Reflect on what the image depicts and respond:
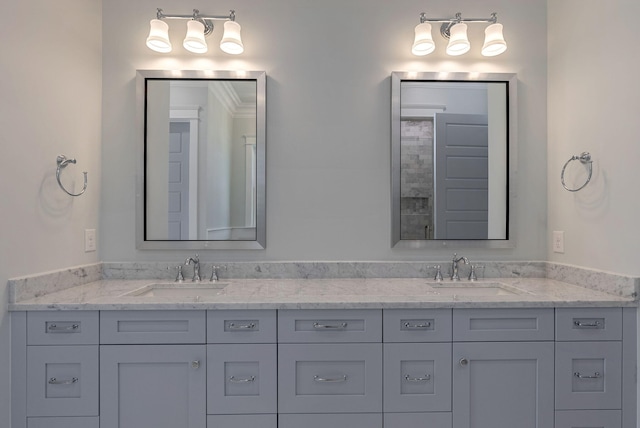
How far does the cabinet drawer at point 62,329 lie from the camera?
1418 millimetres

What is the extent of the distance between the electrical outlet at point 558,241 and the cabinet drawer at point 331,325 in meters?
1.15

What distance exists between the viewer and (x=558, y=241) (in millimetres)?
1896

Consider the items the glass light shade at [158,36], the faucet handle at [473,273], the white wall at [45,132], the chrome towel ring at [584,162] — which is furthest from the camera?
the faucet handle at [473,273]

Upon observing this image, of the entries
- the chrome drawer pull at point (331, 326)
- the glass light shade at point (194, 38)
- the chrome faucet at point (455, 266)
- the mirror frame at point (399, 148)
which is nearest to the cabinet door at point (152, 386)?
the chrome drawer pull at point (331, 326)

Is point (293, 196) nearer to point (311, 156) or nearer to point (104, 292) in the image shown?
point (311, 156)

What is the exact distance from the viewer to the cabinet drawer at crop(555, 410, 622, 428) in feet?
4.80

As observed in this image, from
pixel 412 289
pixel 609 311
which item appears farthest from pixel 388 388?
pixel 609 311

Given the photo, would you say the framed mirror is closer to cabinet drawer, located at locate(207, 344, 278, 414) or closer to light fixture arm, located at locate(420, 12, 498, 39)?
cabinet drawer, located at locate(207, 344, 278, 414)

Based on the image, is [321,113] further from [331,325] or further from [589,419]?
[589,419]

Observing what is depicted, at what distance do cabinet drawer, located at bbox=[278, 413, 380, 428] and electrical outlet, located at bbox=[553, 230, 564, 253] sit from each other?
130 cm

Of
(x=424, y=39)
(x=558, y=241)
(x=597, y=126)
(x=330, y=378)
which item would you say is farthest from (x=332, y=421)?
(x=424, y=39)

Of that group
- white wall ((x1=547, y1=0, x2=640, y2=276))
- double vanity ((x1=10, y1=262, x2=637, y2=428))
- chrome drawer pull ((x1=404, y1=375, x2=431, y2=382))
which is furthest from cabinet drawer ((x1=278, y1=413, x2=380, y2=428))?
white wall ((x1=547, y1=0, x2=640, y2=276))

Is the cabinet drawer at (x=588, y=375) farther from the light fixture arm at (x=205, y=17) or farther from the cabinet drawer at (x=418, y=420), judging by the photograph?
the light fixture arm at (x=205, y=17)

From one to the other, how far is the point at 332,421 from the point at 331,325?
15.4 inches
